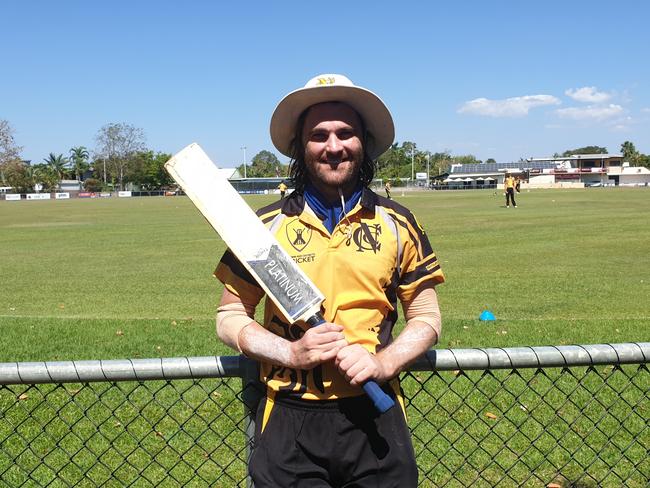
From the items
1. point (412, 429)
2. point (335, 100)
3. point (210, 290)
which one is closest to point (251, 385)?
point (335, 100)

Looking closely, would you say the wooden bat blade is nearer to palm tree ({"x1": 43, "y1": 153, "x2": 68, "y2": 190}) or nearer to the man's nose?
the man's nose

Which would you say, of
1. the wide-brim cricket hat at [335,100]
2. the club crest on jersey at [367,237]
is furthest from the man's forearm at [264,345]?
the wide-brim cricket hat at [335,100]

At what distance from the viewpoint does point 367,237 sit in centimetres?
243

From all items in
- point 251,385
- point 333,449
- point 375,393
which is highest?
point 375,393

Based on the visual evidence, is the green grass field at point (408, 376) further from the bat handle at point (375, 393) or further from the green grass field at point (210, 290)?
the bat handle at point (375, 393)

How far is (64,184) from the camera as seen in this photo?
422ft

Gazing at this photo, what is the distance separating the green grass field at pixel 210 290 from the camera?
693cm

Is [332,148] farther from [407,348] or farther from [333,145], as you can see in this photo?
[407,348]

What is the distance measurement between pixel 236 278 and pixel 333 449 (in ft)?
2.31

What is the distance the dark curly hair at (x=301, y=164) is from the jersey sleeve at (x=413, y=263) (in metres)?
0.33

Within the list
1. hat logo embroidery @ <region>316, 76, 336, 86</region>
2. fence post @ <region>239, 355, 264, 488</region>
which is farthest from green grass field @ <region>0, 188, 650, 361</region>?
hat logo embroidery @ <region>316, 76, 336, 86</region>

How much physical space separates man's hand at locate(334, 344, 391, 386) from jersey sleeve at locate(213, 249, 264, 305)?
48cm

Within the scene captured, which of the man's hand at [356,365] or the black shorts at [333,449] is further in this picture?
the black shorts at [333,449]

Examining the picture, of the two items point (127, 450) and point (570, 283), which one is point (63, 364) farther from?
point (570, 283)
